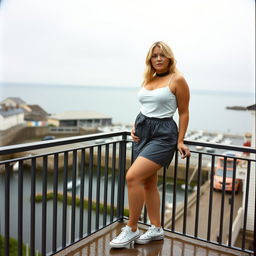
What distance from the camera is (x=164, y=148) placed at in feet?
6.15

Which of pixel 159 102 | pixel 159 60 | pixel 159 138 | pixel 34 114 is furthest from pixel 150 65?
pixel 34 114

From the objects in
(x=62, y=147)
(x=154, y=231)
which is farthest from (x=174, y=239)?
(x=62, y=147)

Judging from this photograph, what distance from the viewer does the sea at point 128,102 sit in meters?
19.0

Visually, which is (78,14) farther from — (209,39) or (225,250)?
(225,250)

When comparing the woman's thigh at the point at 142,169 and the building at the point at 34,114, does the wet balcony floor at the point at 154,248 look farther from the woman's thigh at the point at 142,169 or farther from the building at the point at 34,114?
the building at the point at 34,114

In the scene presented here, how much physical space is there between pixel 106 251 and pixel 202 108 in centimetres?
2332

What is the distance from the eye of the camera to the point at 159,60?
6.12ft

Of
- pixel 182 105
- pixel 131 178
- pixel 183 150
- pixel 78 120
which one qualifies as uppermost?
pixel 182 105

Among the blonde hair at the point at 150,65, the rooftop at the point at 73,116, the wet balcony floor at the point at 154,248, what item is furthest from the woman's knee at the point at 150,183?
the rooftop at the point at 73,116

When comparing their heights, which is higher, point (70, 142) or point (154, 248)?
point (70, 142)

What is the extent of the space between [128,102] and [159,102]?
25773mm

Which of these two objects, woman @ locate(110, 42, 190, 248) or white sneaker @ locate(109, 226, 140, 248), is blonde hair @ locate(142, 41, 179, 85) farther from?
white sneaker @ locate(109, 226, 140, 248)

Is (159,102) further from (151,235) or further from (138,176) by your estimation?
(151,235)

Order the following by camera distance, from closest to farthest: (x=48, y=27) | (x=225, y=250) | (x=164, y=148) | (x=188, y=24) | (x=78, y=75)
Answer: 1. (x=164, y=148)
2. (x=225, y=250)
3. (x=188, y=24)
4. (x=78, y=75)
5. (x=48, y=27)
